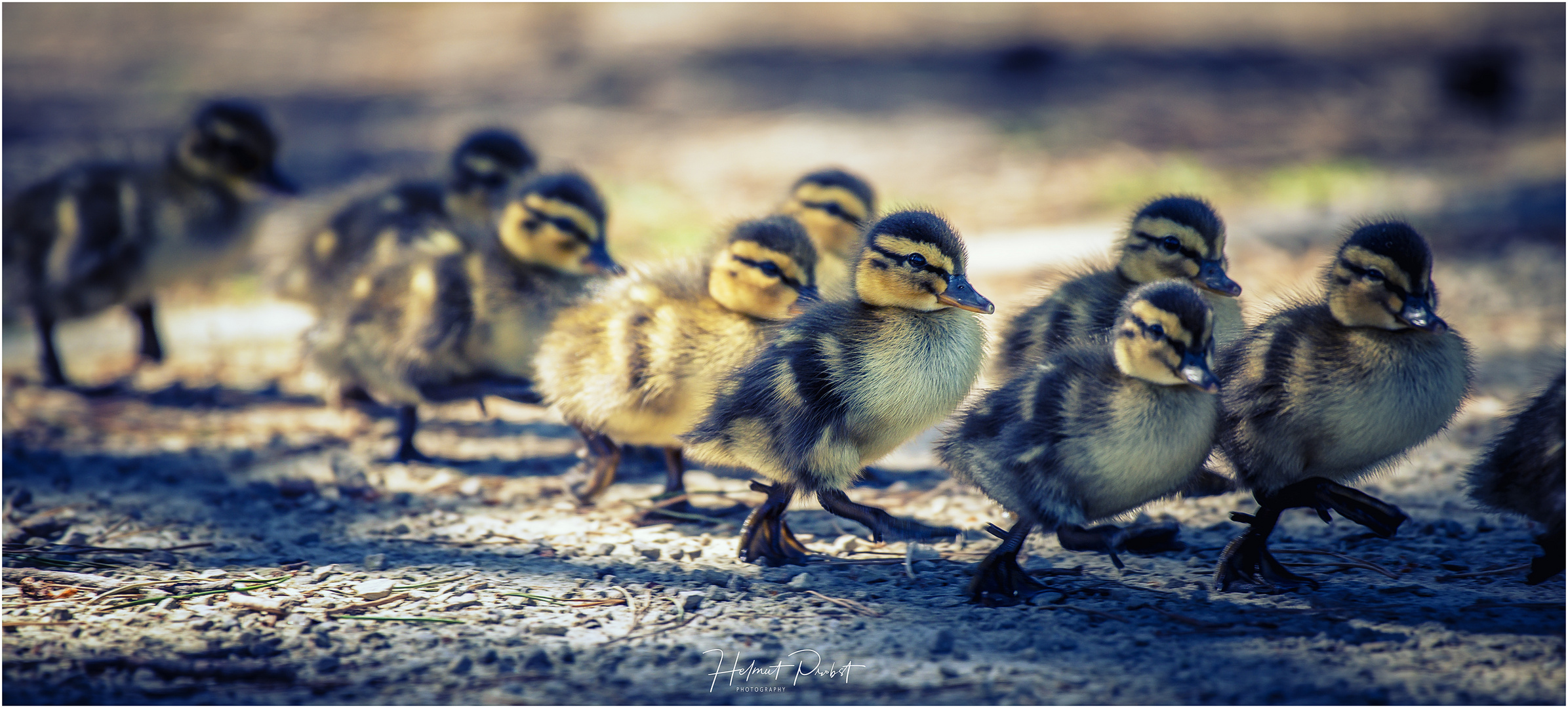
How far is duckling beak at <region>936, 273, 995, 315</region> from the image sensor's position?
4.18m

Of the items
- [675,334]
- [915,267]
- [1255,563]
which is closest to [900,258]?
[915,267]

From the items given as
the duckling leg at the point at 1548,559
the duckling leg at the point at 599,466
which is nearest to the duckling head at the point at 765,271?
the duckling leg at the point at 599,466

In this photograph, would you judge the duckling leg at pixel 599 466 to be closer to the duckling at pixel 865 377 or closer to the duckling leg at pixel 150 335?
the duckling at pixel 865 377

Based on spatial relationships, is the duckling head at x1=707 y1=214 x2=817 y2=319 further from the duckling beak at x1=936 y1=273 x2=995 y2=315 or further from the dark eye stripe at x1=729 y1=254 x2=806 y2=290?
the duckling beak at x1=936 y1=273 x2=995 y2=315

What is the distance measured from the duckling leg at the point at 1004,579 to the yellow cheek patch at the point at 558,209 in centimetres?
250

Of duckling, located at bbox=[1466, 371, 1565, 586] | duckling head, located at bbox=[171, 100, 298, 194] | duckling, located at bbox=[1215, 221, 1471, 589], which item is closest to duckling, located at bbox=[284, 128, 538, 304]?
duckling head, located at bbox=[171, 100, 298, 194]

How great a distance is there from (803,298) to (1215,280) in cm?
149

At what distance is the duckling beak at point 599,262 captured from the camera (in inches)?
223

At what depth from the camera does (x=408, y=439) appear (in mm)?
5895

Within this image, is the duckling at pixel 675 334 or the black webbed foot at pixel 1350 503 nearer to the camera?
the black webbed foot at pixel 1350 503

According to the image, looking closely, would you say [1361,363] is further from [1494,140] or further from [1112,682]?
[1494,140]

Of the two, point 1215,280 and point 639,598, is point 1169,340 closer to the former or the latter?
point 1215,280

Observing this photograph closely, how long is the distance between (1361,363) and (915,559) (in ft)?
5.24

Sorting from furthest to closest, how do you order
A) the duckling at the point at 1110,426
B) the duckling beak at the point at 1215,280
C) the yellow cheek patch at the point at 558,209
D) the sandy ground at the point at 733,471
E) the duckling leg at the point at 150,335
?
1. the duckling leg at the point at 150,335
2. the yellow cheek patch at the point at 558,209
3. the duckling beak at the point at 1215,280
4. the duckling at the point at 1110,426
5. the sandy ground at the point at 733,471
